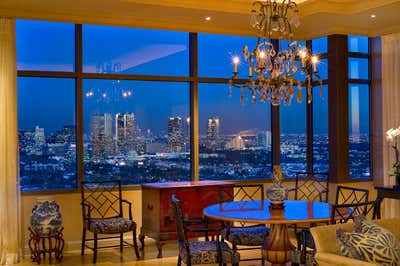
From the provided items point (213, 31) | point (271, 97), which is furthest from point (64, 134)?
point (271, 97)

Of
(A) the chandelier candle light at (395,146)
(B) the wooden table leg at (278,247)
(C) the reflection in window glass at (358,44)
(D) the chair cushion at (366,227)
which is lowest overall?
(B) the wooden table leg at (278,247)

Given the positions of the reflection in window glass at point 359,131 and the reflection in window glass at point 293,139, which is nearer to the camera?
the reflection in window glass at point 359,131

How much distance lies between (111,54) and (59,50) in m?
0.70

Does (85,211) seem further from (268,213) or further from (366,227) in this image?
(366,227)

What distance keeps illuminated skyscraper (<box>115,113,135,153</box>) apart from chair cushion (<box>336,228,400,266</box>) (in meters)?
4.20

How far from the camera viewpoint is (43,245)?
6.43m

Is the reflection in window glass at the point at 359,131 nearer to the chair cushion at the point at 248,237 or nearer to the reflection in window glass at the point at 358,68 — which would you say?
the reflection in window glass at the point at 358,68

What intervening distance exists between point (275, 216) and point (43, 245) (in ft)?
9.63

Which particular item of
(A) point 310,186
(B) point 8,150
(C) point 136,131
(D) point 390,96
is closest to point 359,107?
(D) point 390,96

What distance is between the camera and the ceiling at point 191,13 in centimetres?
643

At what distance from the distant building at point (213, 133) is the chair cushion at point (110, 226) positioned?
202 cm

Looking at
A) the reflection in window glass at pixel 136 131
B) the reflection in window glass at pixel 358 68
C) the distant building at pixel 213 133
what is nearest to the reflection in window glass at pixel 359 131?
the reflection in window glass at pixel 358 68

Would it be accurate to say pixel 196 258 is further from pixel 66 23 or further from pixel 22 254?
pixel 66 23

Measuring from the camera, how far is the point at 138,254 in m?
6.54
